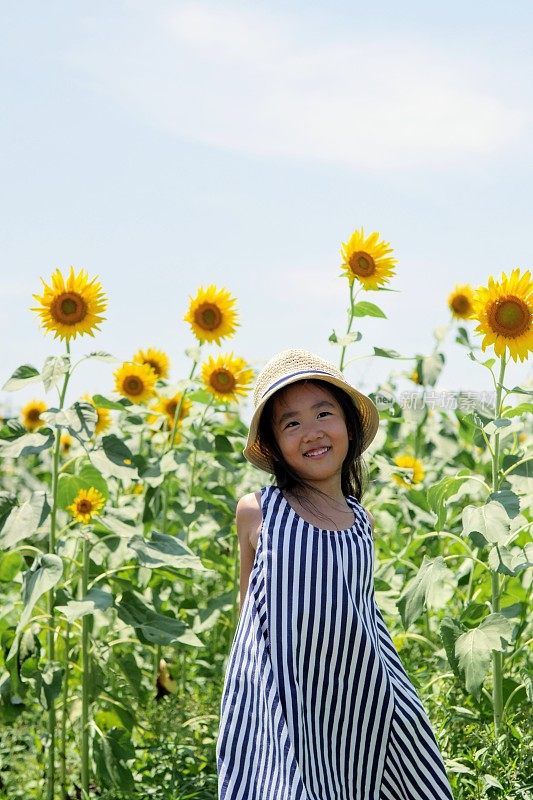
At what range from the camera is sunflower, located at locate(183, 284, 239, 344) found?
4375 millimetres

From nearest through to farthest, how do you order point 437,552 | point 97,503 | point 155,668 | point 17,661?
1. point 17,661
2. point 97,503
3. point 155,668
4. point 437,552

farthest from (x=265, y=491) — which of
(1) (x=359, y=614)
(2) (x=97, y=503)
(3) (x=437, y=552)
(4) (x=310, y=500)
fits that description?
(3) (x=437, y=552)

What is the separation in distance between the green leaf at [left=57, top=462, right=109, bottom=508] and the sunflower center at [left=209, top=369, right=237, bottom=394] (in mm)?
777

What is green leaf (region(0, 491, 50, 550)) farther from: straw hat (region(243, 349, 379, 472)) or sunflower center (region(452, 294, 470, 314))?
sunflower center (region(452, 294, 470, 314))

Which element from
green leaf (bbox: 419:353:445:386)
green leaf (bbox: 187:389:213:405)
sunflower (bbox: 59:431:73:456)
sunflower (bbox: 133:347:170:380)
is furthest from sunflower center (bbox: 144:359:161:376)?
green leaf (bbox: 419:353:445:386)

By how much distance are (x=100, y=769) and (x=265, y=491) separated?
4.08ft

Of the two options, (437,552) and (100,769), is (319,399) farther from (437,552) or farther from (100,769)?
(437,552)

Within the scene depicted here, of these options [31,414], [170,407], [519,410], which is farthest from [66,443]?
[519,410]

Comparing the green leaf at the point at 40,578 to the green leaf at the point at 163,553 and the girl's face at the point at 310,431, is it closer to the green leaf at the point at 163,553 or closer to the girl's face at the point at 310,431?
the green leaf at the point at 163,553

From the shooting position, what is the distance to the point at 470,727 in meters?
3.38

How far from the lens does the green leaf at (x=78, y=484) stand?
11.7ft

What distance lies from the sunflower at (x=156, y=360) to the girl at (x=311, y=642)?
7.66 ft

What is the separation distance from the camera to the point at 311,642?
100 inches

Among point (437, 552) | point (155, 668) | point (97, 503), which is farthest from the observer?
point (437, 552)
